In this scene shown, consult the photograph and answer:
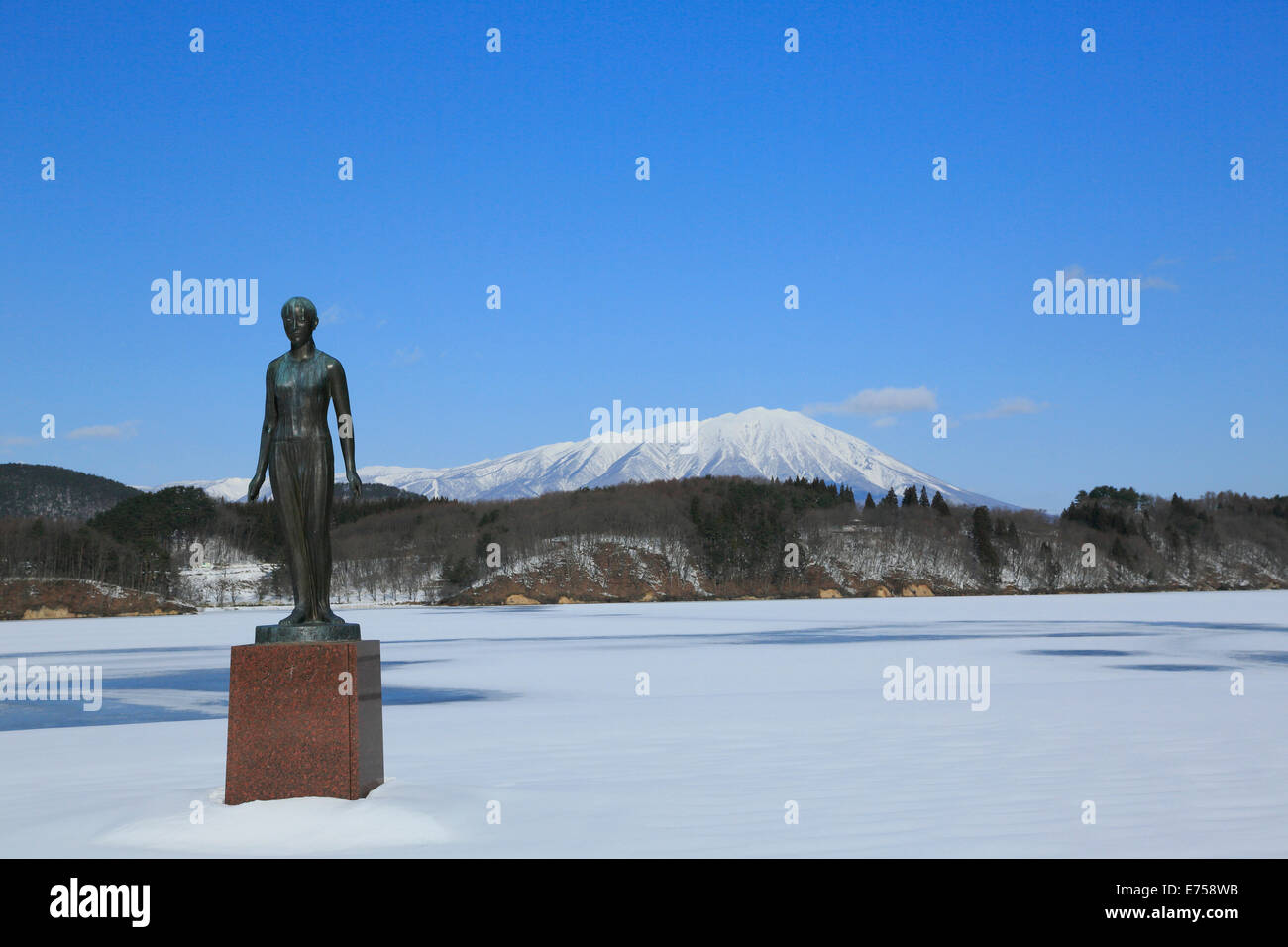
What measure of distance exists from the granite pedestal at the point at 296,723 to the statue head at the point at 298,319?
3247mm

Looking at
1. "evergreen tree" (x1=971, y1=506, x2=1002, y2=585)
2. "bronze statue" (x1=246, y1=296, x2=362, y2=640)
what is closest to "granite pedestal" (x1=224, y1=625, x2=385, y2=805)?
"bronze statue" (x1=246, y1=296, x2=362, y2=640)

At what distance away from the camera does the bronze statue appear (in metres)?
11.8

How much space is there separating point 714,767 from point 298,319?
663cm

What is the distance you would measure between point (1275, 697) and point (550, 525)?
13720 centimetres

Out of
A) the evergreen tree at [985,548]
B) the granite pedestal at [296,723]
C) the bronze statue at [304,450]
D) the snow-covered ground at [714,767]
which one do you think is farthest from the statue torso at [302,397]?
the evergreen tree at [985,548]

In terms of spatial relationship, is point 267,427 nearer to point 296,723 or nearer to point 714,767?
point 296,723

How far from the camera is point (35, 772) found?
1331 centimetres

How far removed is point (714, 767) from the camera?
A: 13.1 m

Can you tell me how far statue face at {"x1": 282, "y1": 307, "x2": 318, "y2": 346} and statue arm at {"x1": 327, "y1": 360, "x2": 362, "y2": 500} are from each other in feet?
1.38

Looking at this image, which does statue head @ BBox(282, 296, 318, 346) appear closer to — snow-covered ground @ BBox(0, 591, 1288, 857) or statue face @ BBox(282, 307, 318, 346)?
statue face @ BBox(282, 307, 318, 346)

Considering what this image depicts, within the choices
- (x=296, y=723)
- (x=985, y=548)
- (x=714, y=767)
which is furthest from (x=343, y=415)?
(x=985, y=548)

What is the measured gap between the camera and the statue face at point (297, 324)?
39.7ft

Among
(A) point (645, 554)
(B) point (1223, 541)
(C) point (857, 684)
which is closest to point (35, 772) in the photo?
(C) point (857, 684)
